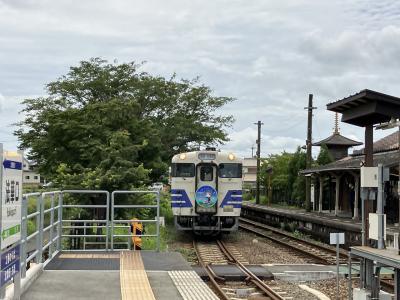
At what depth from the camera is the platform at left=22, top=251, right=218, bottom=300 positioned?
799 cm

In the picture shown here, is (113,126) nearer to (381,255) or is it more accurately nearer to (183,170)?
(183,170)

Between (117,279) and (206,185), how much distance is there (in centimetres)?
1133

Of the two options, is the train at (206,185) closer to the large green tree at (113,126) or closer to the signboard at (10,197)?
the large green tree at (113,126)

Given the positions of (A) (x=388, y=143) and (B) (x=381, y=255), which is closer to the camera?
(B) (x=381, y=255)

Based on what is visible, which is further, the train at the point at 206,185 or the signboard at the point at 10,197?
the train at the point at 206,185

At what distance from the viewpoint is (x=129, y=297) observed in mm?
7770

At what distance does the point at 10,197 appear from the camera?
21.2 feet

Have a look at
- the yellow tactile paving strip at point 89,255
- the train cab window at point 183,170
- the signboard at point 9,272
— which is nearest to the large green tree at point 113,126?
→ the train cab window at point 183,170

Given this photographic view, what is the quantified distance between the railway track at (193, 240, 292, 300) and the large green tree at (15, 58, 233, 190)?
323 cm

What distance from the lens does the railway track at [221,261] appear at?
10664 mm

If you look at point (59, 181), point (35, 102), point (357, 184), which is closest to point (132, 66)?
point (35, 102)

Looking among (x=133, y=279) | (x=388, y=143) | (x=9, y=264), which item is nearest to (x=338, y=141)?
(x=388, y=143)

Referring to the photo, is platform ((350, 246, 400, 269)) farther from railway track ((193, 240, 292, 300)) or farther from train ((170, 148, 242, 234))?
train ((170, 148, 242, 234))

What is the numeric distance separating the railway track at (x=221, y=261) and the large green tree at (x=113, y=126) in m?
3.23
